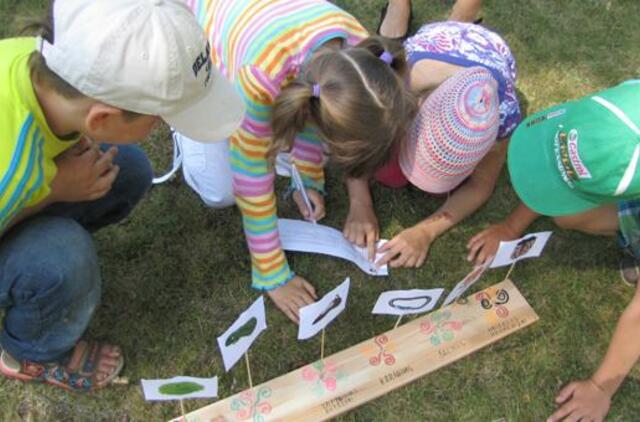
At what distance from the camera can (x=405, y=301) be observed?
1.25m

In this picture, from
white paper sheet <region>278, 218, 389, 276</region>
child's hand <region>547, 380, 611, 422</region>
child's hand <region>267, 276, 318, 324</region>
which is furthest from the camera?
white paper sheet <region>278, 218, 389, 276</region>

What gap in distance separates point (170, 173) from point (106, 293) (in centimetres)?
38

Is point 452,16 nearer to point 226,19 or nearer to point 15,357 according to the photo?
point 226,19

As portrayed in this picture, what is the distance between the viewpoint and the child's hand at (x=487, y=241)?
1625 millimetres

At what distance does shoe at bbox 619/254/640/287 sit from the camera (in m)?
1.63

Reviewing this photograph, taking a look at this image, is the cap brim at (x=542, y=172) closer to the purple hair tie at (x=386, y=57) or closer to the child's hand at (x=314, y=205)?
the purple hair tie at (x=386, y=57)

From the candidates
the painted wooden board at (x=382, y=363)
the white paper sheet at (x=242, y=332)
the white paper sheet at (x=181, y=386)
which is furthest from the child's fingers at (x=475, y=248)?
the white paper sheet at (x=181, y=386)

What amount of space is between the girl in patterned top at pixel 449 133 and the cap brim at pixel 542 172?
83 millimetres

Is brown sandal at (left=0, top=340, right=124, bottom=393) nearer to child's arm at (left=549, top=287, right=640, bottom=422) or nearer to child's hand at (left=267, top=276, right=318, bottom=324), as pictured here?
child's hand at (left=267, top=276, right=318, bottom=324)

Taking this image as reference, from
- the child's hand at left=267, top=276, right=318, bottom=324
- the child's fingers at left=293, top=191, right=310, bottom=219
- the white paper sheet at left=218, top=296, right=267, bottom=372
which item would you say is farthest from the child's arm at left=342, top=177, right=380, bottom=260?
the white paper sheet at left=218, top=296, right=267, bottom=372

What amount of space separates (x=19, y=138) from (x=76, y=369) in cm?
62

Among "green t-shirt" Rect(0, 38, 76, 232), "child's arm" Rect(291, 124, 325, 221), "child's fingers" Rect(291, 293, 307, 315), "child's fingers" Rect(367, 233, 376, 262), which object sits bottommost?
"child's fingers" Rect(291, 293, 307, 315)

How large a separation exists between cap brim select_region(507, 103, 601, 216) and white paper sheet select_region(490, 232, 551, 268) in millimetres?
64

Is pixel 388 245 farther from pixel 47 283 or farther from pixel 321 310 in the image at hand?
pixel 47 283
